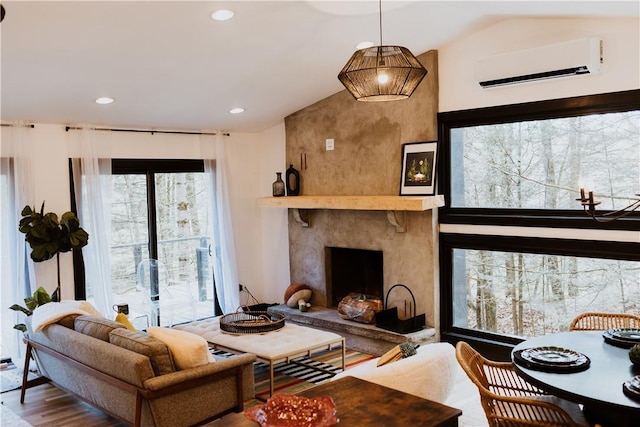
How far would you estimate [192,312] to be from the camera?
6914mm

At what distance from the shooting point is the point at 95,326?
399 centimetres

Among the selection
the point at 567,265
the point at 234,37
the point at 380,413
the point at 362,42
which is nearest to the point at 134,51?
the point at 234,37

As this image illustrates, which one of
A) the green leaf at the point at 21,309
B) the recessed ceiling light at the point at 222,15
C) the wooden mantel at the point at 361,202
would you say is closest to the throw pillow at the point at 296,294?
the wooden mantel at the point at 361,202

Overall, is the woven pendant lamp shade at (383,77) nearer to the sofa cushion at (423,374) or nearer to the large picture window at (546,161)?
the sofa cushion at (423,374)

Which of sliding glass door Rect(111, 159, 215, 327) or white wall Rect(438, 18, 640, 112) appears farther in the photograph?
sliding glass door Rect(111, 159, 215, 327)

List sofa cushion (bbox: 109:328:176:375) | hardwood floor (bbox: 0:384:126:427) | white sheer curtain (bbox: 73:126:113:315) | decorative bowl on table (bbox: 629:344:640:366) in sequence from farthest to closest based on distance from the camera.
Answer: white sheer curtain (bbox: 73:126:113:315), hardwood floor (bbox: 0:384:126:427), sofa cushion (bbox: 109:328:176:375), decorative bowl on table (bbox: 629:344:640:366)

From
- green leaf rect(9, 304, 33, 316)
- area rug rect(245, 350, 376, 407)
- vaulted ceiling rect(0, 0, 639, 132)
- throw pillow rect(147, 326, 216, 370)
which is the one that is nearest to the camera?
throw pillow rect(147, 326, 216, 370)

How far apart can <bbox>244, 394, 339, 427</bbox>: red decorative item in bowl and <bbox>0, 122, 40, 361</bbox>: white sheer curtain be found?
3.95 m

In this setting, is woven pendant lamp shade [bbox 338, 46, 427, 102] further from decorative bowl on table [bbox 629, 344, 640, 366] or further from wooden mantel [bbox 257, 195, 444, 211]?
wooden mantel [bbox 257, 195, 444, 211]

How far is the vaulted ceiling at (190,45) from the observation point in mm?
3799

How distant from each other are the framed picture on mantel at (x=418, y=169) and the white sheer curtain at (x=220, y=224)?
7.58 feet

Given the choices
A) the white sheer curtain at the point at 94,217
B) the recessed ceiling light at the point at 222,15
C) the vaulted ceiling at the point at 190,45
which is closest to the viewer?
the vaulted ceiling at the point at 190,45

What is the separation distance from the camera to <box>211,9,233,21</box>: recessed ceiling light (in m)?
3.90

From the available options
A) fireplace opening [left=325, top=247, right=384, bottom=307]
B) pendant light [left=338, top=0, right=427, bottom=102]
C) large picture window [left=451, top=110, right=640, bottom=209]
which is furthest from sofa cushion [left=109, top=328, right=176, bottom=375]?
fireplace opening [left=325, top=247, right=384, bottom=307]
